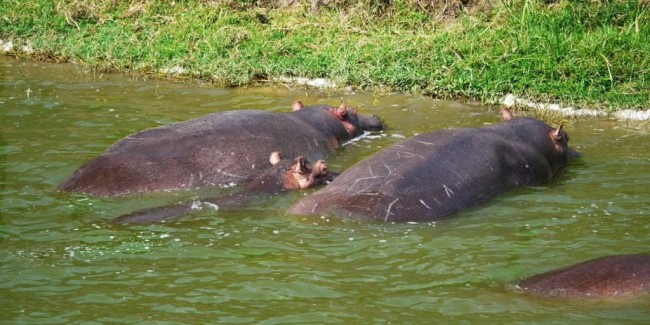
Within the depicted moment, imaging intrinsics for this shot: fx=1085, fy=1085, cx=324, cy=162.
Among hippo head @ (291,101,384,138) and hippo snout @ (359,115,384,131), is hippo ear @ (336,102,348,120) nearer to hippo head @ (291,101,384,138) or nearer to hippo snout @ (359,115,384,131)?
hippo head @ (291,101,384,138)

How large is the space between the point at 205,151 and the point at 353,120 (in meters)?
A: 2.14

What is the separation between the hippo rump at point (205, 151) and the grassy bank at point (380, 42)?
212cm

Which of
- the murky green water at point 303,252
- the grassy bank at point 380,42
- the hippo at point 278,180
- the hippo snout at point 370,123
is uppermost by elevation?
the grassy bank at point 380,42

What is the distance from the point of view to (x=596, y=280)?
6.31 m

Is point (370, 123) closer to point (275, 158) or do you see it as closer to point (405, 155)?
point (275, 158)

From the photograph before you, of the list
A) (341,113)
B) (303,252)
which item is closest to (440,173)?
(303,252)

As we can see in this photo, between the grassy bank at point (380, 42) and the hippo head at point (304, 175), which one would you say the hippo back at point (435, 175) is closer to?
the hippo head at point (304, 175)

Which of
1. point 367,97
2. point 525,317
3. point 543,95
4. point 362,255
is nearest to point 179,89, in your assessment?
point 367,97

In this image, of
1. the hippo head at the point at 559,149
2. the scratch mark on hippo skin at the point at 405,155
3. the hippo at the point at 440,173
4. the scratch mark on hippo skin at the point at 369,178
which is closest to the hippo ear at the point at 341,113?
the hippo at the point at 440,173

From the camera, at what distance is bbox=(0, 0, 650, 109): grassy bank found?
11.7 m

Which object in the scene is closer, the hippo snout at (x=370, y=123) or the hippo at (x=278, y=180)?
the hippo at (x=278, y=180)

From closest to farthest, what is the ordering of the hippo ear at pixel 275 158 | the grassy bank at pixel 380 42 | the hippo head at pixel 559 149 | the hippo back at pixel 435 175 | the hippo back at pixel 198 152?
the hippo back at pixel 435 175, the hippo back at pixel 198 152, the hippo ear at pixel 275 158, the hippo head at pixel 559 149, the grassy bank at pixel 380 42

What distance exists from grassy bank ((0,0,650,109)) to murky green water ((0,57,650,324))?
4.63 ft

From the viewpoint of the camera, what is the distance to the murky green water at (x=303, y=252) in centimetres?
625
